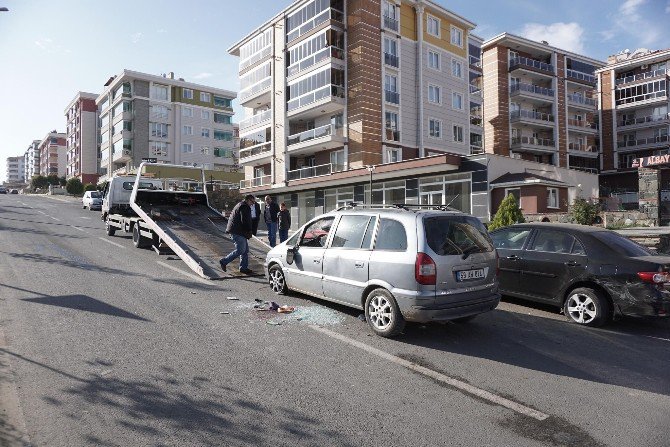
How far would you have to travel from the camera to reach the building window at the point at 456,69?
3769 cm

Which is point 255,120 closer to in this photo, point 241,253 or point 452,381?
point 241,253

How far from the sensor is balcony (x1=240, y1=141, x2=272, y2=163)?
1488 inches

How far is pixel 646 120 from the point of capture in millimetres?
51219

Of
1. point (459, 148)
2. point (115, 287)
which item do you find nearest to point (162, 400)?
point (115, 287)

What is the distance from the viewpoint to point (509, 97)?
45.2 meters

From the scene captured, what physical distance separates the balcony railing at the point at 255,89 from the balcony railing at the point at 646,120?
43.9 meters

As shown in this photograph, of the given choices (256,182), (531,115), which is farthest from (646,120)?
(256,182)

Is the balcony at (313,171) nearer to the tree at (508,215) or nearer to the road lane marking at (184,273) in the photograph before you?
the tree at (508,215)

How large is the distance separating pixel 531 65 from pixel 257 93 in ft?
96.2

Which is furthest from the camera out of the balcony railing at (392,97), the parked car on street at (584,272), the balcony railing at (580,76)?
the balcony railing at (580,76)

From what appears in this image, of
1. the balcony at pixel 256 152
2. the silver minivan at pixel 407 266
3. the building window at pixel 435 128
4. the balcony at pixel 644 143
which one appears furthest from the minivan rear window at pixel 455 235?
the balcony at pixel 644 143

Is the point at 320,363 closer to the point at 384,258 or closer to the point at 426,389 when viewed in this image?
the point at 426,389

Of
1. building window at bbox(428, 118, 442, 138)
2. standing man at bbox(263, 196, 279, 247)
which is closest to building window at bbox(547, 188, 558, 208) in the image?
building window at bbox(428, 118, 442, 138)

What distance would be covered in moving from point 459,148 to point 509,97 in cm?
1258
